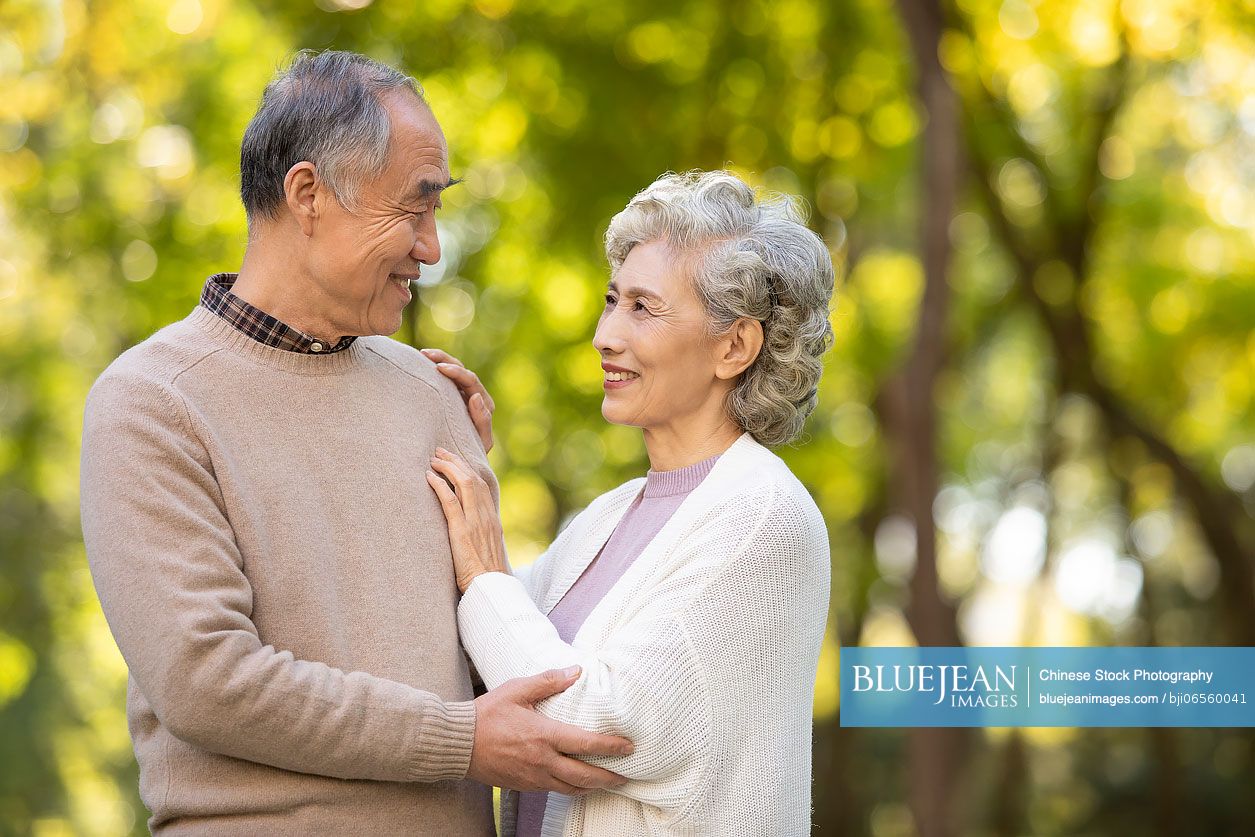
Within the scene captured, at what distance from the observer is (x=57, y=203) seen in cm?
873

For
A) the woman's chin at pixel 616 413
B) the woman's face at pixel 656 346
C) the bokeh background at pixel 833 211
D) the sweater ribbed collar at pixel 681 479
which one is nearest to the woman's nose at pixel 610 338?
the woman's face at pixel 656 346

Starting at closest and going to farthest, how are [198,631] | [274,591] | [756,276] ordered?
1. [198,631]
2. [274,591]
3. [756,276]

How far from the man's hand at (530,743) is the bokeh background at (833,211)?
184 inches

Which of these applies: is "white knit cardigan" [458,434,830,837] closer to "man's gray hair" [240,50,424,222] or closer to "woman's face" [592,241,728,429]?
"woman's face" [592,241,728,429]

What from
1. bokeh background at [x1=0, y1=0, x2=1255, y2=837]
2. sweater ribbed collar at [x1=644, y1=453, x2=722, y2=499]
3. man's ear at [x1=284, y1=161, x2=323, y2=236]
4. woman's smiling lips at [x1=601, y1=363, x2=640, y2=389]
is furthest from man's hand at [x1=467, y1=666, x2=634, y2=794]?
bokeh background at [x1=0, y1=0, x2=1255, y2=837]

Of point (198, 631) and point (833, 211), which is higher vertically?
point (833, 211)

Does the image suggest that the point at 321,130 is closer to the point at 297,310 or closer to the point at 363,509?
the point at 297,310

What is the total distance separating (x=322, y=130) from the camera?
2438mm

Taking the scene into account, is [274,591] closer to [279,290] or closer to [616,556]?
[279,290]

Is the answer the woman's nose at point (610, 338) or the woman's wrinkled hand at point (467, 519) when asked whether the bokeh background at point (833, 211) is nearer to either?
the woman's nose at point (610, 338)

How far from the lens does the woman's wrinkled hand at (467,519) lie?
8.57 feet

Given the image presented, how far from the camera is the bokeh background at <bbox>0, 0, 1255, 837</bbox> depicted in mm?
8289

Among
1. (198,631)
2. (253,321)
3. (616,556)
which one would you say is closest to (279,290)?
(253,321)

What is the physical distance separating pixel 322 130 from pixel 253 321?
386 mm
